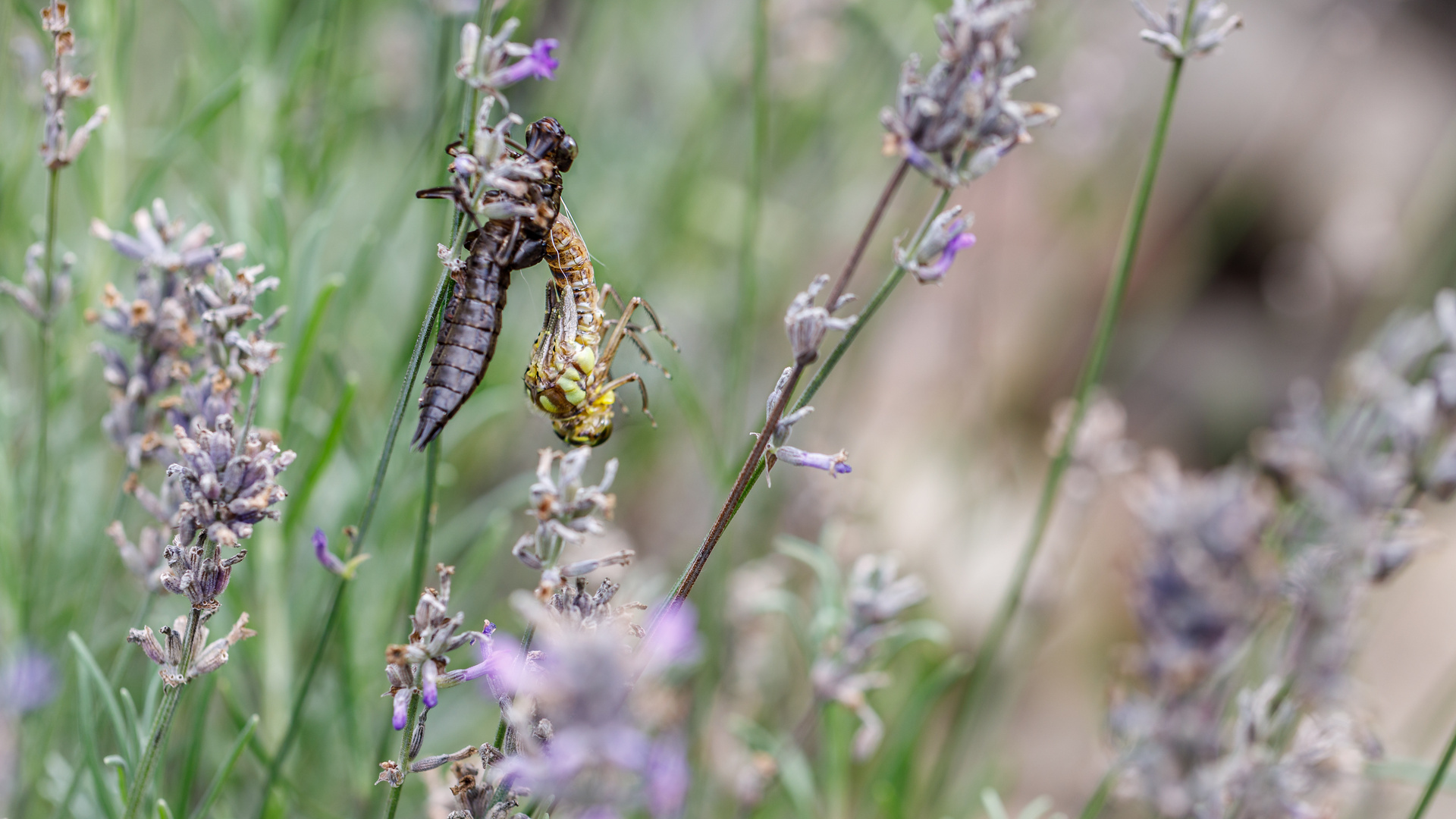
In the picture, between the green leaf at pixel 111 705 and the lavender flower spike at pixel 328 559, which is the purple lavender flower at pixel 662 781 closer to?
the lavender flower spike at pixel 328 559

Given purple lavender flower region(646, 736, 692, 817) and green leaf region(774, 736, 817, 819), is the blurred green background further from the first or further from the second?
purple lavender flower region(646, 736, 692, 817)

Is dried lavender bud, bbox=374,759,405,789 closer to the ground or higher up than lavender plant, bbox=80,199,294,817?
closer to the ground

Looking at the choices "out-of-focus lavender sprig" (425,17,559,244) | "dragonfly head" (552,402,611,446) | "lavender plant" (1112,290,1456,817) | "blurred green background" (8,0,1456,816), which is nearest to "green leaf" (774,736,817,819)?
"blurred green background" (8,0,1456,816)

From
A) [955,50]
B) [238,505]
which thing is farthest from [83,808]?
[955,50]

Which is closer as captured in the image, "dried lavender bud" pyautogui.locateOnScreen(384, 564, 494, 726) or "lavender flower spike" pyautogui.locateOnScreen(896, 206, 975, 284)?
"dried lavender bud" pyautogui.locateOnScreen(384, 564, 494, 726)

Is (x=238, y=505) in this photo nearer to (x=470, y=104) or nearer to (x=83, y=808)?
(x=470, y=104)

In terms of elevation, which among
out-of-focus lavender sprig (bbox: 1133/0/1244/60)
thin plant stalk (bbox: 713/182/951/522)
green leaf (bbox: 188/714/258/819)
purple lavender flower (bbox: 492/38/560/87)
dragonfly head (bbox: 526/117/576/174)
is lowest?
green leaf (bbox: 188/714/258/819)

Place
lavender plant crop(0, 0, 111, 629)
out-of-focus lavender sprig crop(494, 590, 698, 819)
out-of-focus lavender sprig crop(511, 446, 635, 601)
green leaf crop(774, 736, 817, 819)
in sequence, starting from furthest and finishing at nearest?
1. green leaf crop(774, 736, 817, 819)
2. lavender plant crop(0, 0, 111, 629)
3. out-of-focus lavender sprig crop(511, 446, 635, 601)
4. out-of-focus lavender sprig crop(494, 590, 698, 819)

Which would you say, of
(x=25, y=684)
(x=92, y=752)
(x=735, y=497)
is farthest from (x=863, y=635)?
(x=25, y=684)

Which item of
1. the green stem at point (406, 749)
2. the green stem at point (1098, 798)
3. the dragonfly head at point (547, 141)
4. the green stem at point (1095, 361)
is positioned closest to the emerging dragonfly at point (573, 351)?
the dragonfly head at point (547, 141)
